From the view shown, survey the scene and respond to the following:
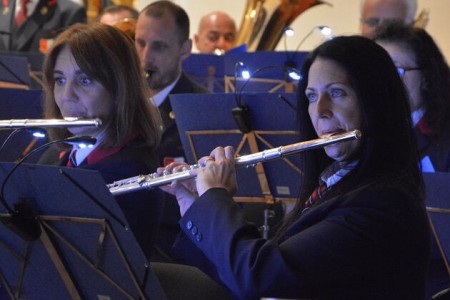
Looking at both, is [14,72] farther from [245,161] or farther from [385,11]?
[245,161]

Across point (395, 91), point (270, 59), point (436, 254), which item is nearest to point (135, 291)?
point (395, 91)

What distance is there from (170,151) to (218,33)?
8.03 ft

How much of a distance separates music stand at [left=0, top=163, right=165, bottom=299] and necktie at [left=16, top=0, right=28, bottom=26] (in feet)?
9.55

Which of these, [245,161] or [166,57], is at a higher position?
[245,161]

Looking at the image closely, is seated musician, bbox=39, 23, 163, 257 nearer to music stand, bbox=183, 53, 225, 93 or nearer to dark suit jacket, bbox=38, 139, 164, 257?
dark suit jacket, bbox=38, 139, 164, 257

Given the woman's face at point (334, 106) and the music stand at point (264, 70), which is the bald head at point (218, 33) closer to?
the music stand at point (264, 70)

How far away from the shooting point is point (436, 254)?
2.70 metres

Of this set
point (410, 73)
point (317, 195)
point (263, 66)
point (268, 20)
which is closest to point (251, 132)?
point (410, 73)

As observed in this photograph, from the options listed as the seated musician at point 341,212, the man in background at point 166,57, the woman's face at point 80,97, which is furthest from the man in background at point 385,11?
the seated musician at point 341,212

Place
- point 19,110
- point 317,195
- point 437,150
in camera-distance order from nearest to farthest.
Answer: point 317,195 < point 437,150 < point 19,110

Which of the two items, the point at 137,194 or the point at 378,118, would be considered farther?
the point at 137,194

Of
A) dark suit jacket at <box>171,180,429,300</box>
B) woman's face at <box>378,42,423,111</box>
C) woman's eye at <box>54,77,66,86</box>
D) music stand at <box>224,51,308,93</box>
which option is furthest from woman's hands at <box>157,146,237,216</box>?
music stand at <box>224,51,308,93</box>

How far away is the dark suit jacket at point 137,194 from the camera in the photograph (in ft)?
8.13

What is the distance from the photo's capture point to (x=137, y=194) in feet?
8.11
